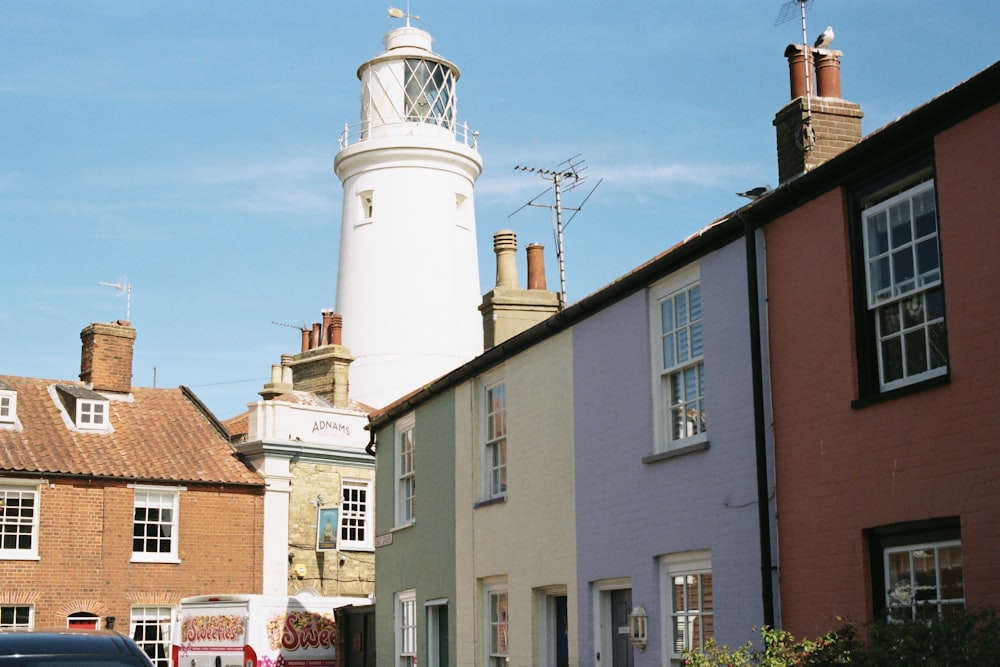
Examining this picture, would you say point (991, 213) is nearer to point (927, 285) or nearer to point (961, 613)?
point (927, 285)

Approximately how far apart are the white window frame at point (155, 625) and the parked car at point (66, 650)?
922 inches

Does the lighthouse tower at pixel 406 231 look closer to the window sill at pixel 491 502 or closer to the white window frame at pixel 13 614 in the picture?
the white window frame at pixel 13 614

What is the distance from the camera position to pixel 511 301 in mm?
20984

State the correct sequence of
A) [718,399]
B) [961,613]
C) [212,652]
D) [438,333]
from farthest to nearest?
[438,333] → [212,652] → [718,399] → [961,613]

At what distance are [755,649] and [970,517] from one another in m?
2.96

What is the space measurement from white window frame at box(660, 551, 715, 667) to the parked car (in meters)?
5.88

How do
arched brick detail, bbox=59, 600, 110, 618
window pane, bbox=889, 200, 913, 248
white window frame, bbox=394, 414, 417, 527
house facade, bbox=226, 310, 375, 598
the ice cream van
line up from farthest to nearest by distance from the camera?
house facade, bbox=226, 310, 375, 598 → arched brick detail, bbox=59, 600, 110, 618 → the ice cream van → white window frame, bbox=394, 414, 417, 527 → window pane, bbox=889, 200, 913, 248

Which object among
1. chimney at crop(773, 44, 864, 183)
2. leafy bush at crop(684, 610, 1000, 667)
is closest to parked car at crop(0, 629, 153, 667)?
leafy bush at crop(684, 610, 1000, 667)

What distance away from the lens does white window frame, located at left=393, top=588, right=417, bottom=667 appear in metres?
21.5

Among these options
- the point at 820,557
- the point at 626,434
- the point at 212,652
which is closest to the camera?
the point at 820,557

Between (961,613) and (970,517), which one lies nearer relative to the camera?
(961,613)

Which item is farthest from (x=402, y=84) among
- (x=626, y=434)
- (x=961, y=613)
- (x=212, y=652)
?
(x=961, y=613)

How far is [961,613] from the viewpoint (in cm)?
848

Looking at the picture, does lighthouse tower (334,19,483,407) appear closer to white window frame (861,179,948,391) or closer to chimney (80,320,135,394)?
chimney (80,320,135,394)
